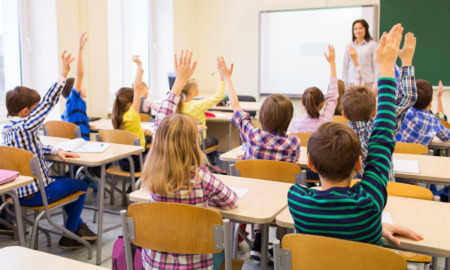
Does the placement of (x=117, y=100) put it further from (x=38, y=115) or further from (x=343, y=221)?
(x=343, y=221)

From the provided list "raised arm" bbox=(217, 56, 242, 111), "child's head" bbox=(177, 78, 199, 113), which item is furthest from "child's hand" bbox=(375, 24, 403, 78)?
"child's head" bbox=(177, 78, 199, 113)

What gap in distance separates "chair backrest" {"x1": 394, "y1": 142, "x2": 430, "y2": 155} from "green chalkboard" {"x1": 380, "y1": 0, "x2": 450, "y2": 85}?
3.59m

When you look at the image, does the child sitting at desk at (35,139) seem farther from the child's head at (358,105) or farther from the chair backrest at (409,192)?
the chair backrest at (409,192)

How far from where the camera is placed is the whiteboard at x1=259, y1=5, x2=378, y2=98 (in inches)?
265

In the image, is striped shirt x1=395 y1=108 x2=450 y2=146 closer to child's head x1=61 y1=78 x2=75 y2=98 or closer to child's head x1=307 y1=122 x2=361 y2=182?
child's head x1=307 y1=122 x2=361 y2=182

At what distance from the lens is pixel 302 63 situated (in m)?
7.11

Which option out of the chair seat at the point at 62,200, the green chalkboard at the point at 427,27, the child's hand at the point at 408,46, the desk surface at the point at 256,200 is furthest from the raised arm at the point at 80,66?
the green chalkboard at the point at 427,27

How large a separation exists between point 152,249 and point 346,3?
5.90 metres

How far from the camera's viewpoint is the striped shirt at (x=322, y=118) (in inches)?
133

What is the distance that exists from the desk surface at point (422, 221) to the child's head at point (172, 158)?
16.0 inches

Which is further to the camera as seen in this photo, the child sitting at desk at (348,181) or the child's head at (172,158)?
the child's head at (172,158)

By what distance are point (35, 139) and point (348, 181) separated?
2.12 m

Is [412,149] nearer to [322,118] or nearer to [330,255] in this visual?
[322,118]

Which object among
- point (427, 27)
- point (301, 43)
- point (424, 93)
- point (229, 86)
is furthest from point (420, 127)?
point (301, 43)
